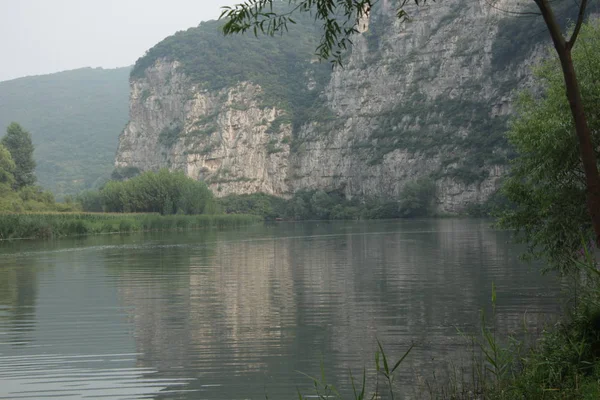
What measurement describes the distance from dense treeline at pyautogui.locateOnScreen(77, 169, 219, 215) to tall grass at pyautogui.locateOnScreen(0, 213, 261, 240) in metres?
5.48

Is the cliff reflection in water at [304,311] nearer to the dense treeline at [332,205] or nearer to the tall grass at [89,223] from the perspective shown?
the tall grass at [89,223]

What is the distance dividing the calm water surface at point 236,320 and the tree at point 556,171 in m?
2.00

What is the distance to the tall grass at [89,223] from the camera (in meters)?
67.4

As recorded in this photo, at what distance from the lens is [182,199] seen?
107500 millimetres

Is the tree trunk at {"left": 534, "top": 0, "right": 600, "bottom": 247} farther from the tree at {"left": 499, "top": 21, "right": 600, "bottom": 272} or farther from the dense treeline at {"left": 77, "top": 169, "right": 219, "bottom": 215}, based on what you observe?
the dense treeline at {"left": 77, "top": 169, "right": 219, "bottom": 215}

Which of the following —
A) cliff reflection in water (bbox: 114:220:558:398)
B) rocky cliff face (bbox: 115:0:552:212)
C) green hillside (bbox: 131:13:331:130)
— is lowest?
cliff reflection in water (bbox: 114:220:558:398)

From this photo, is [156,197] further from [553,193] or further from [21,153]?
[553,193]

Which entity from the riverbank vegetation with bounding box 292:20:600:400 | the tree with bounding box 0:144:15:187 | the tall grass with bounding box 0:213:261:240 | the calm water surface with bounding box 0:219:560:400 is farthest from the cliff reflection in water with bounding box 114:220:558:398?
the tree with bounding box 0:144:15:187

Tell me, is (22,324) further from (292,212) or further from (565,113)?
(292,212)

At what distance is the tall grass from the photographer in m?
67.4

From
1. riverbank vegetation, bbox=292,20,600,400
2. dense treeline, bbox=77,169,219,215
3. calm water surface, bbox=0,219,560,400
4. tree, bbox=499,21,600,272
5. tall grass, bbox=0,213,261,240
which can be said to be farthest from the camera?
dense treeline, bbox=77,169,219,215

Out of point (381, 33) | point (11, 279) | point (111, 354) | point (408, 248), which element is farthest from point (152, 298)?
point (381, 33)

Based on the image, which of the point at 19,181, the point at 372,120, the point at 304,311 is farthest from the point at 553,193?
the point at 372,120

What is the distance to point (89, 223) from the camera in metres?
77.6
